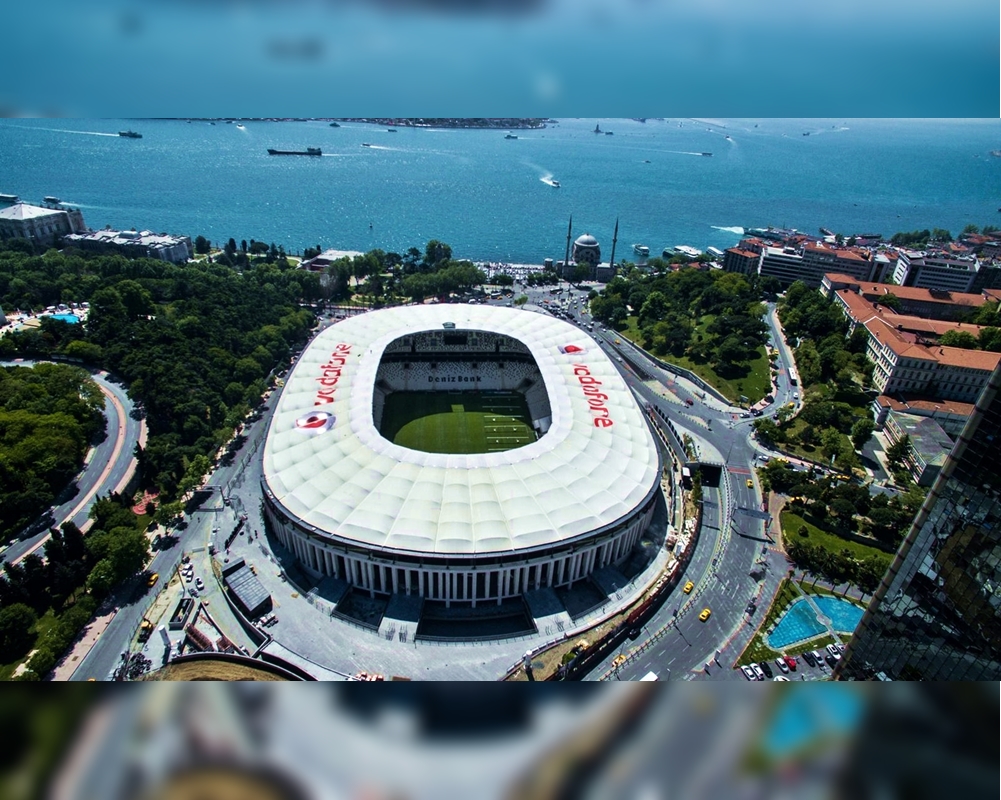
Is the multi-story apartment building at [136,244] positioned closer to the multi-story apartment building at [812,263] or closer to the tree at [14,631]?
the tree at [14,631]

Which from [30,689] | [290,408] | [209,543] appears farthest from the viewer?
[290,408]

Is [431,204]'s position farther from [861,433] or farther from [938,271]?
[861,433]

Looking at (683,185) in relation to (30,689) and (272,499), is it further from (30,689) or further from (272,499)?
(30,689)

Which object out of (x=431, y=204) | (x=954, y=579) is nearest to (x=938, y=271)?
(x=954, y=579)

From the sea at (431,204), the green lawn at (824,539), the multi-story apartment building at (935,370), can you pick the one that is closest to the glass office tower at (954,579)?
the green lawn at (824,539)

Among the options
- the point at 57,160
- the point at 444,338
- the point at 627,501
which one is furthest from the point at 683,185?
the point at 57,160
